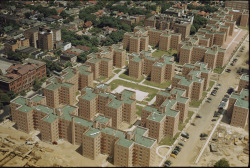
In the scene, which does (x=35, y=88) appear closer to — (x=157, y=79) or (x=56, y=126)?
(x=56, y=126)

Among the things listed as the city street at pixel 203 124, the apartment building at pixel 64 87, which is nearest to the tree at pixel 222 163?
the city street at pixel 203 124

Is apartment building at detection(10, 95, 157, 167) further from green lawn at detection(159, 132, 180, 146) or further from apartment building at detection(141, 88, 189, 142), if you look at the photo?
green lawn at detection(159, 132, 180, 146)

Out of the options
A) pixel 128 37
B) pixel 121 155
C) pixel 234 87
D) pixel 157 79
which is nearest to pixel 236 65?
pixel 234 87

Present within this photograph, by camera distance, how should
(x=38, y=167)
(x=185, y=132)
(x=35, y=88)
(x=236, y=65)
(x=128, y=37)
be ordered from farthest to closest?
(x=128, y=37) → (x=236, y=65) → (x=35, y=88) → (x=185, y=132) → (x=38, y=167)

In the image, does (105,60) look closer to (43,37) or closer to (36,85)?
(36,85)

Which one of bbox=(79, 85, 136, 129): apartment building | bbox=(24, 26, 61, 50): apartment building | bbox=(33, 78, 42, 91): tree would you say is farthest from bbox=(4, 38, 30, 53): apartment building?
bbox=(79, 85, 136, 129): apartment building

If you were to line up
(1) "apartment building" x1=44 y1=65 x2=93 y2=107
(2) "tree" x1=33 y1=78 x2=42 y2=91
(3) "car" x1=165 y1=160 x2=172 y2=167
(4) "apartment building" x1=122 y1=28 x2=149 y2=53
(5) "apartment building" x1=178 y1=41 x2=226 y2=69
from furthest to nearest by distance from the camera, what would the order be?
(4) "apartment building" x1=122 y1=28 x2=149 y2=53
(5) "apartment building" x1=178 y1=41 x2=226 y2=69
(2) "tree" x1=33 y1=78 x2=42 y2=91
(1) "apartment building" x1=44 y1=65 x2=93 y2=107
(3) "car" x1=165 y1=160 x2=172 y2=167

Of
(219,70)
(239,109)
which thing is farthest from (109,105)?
(219,70)
